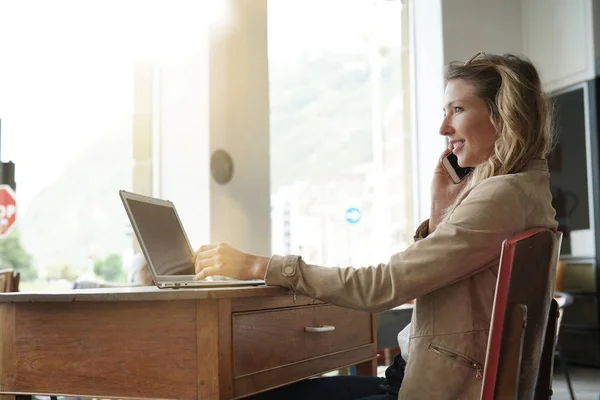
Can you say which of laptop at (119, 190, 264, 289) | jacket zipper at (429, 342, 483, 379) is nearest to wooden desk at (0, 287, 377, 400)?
laptop at (119, 190, 264, 289)

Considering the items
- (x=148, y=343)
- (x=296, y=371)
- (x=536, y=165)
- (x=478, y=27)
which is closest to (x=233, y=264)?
(x=148, y=343)

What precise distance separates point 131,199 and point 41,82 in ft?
10.1

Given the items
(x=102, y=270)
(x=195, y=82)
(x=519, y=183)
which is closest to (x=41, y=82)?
(x=195, y=82)

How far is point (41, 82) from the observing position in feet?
15.4

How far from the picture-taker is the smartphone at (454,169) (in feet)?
6.76

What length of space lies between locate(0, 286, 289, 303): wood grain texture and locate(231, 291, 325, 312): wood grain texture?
0.9 inches

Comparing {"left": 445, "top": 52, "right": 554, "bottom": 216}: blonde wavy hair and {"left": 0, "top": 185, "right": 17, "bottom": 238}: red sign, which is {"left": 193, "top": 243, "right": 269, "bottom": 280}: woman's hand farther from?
{"left": 0, "top": 185, "right": 17, "bottom": 238}: red sign

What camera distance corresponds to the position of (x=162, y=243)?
1997mm

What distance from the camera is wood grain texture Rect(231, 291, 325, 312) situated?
1678 millimetres

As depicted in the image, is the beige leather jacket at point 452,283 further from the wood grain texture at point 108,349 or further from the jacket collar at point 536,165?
the wood grain texture at point 108,349

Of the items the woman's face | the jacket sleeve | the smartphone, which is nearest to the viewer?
the jacket sleeve

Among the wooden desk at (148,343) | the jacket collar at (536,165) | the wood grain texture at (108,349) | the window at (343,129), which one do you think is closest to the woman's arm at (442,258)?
the jacket collar at (536,165)

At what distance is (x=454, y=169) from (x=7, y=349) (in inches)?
48.6

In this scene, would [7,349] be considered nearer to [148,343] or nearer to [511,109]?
[148,343]
